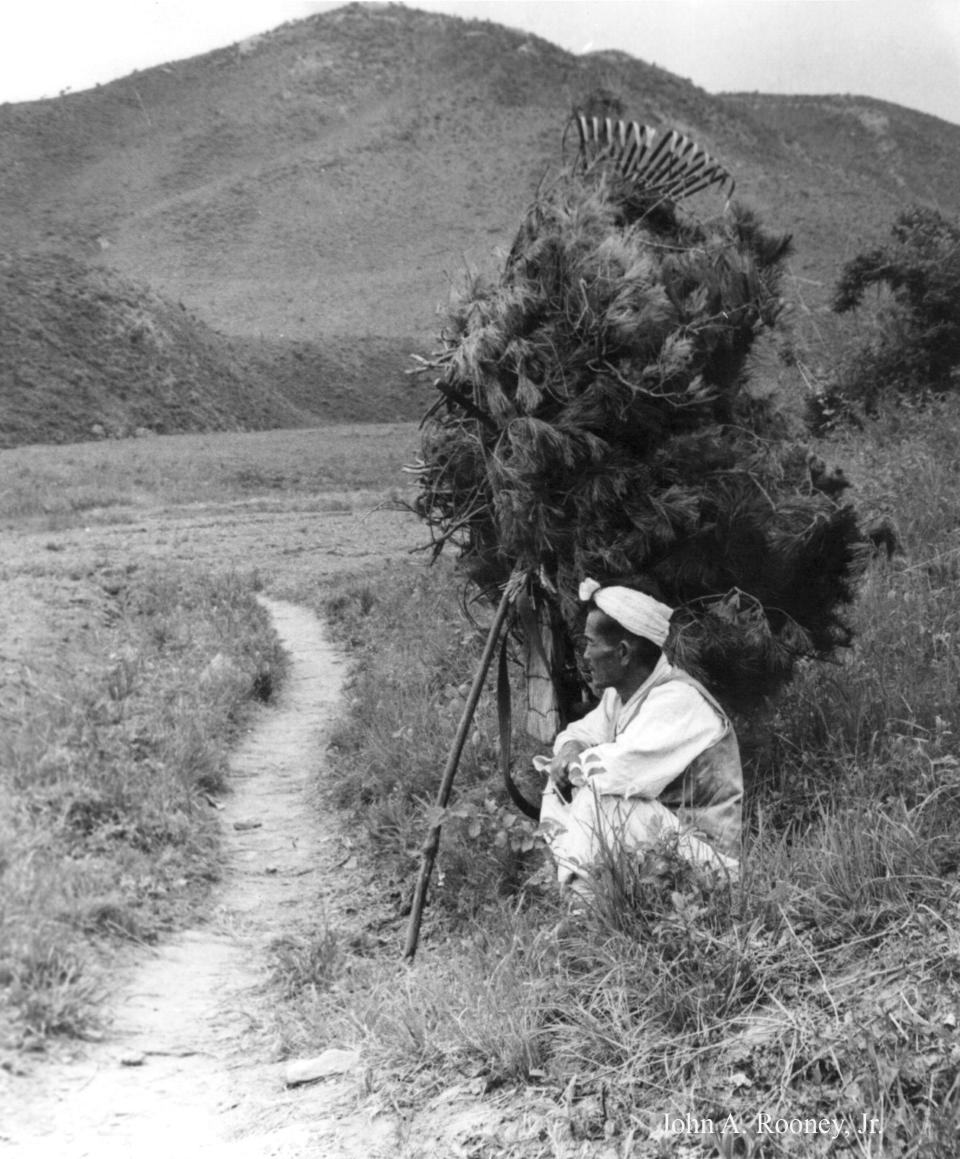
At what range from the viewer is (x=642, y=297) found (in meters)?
4.48

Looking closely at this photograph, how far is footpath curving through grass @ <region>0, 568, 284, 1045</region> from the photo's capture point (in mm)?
3957

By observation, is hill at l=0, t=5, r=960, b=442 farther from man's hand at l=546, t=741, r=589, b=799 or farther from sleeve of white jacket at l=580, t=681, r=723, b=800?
sleeve of white jacket at l=580, t=681, r=723, b=800

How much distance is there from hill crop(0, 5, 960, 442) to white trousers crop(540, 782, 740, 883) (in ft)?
131

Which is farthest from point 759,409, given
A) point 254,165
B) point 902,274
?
point 254,165

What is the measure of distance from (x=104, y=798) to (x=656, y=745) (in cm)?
262

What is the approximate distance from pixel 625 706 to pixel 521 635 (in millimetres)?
1131

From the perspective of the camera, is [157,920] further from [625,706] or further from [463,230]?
[463,230]

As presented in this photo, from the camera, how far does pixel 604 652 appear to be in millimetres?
4301

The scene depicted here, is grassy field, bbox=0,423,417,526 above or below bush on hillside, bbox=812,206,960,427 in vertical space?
below

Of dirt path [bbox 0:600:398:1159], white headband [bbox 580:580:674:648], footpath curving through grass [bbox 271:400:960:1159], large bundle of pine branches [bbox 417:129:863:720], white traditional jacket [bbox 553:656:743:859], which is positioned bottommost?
dirt path [bbox 0:600:398:1159]

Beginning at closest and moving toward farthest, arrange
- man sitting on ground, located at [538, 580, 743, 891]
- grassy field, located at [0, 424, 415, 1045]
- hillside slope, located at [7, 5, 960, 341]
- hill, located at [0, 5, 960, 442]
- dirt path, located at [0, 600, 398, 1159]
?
dirt path, located at [0, 600, 398, 1159]
man sitting on ground, located at [538, 580, 743, 891]
grassy field, located at [0, 424, 415, 1045]
hill, located at [0, 5, 960, 442]
hillside slope, located at [7, 5, 960, 341]

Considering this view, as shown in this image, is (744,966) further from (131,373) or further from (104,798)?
(131,373)

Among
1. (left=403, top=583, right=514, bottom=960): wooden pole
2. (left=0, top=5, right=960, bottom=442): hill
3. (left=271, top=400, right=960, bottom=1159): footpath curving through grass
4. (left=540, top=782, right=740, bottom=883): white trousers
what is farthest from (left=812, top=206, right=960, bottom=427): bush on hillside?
(left=0, top=5, right=960, bottom=442): hill

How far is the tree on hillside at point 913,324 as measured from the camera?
11344 mm
